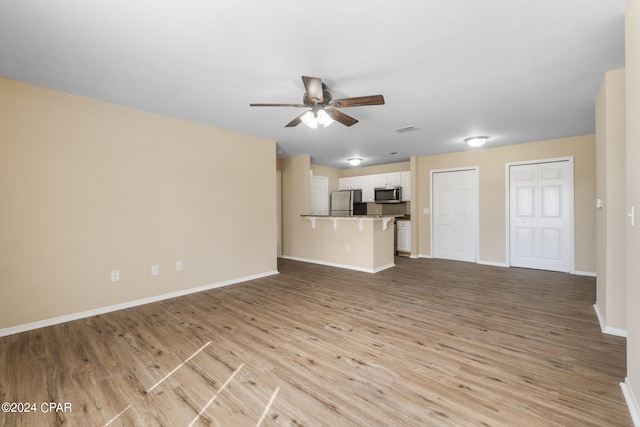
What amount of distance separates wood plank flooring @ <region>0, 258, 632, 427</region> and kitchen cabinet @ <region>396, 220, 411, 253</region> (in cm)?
311

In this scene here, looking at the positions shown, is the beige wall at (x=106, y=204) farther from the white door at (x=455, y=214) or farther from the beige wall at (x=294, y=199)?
the white door at (x=455, y=214)

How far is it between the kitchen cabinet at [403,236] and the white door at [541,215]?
2.02 meters

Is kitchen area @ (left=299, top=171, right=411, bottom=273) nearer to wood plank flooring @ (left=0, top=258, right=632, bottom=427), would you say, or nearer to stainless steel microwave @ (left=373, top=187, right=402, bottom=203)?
stainless steel microwave @ (left=373, top=187, right=402, bottom=203)

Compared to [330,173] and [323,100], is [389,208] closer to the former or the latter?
[330,173]

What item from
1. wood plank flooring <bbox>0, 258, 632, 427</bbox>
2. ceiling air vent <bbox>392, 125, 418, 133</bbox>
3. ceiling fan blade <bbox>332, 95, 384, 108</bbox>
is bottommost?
wood plank flooring <bbox>0, 258, 632, 427</bbox>

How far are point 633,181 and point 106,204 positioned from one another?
4.45 m

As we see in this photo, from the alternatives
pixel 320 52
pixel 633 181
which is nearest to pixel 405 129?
pixel 320 52

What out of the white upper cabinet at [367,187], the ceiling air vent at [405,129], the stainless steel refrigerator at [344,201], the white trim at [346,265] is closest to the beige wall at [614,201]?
the ceiling air vent at [405,129]

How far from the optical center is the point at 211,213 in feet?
13.0

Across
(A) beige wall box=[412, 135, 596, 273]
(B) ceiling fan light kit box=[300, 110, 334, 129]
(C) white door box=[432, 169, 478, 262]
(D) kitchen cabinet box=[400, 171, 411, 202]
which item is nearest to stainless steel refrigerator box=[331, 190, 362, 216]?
(D) kitchen cabinet box=[400, 171, 411, 202]

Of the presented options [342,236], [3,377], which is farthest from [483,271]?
[3,377]

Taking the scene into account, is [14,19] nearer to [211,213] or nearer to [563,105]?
[211,213]

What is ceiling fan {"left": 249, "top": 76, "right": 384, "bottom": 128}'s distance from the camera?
2279mm

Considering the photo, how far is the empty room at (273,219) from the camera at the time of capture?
1638 millimetres
